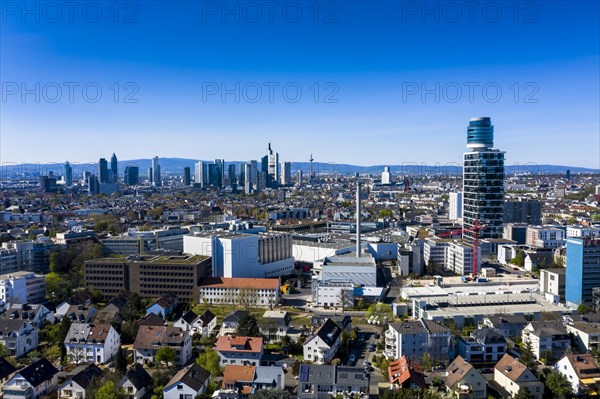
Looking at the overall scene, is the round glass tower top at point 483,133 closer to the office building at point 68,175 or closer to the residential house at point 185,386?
the residential house at point 185,386

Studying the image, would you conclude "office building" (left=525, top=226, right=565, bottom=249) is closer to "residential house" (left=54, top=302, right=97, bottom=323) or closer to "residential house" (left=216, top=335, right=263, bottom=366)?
"residential house" (left=216, top=335, right=263, bottom=366)

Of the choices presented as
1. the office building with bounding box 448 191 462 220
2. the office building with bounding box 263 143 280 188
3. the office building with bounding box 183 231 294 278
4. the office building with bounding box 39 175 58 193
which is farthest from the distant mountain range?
the office building with bounding box 183 231 294 278

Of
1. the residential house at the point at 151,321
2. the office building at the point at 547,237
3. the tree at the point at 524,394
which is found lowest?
the tree at the point at 524,394

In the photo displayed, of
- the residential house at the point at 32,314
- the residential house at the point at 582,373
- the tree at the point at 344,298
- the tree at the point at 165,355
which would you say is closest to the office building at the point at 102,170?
the residential house at the point at 32,314

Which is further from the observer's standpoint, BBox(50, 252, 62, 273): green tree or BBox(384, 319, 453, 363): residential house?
BBox(50, 252, 62, 273): green tree

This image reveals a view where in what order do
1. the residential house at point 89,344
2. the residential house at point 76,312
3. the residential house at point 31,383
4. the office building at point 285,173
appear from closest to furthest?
the residential house at point 31,383
the residential house at point 89,344
the residential house at point 76,312
the office building at point 285,173

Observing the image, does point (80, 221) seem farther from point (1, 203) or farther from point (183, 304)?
point (183, 304)
